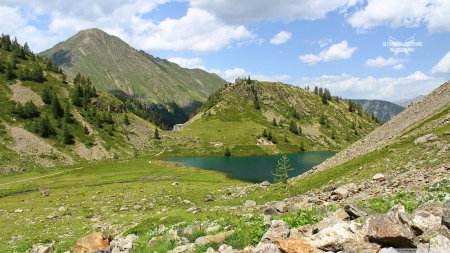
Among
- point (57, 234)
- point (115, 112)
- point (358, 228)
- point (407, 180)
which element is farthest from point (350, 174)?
point (115, 112)

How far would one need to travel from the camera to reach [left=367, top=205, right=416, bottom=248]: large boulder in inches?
344

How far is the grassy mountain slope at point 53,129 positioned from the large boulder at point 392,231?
12823 cm

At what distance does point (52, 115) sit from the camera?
157m

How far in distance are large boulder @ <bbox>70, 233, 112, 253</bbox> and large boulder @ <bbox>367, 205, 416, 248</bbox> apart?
50.4 ft

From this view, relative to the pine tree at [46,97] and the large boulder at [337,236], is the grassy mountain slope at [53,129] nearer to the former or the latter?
the pine tree at [46,97]

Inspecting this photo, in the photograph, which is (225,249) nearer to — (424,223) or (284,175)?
(424,223)

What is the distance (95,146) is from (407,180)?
156 m

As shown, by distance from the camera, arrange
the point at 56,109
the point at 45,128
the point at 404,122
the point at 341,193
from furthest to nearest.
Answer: the point at 56,109 < the point at 45,128 < the point at 404,122 < the point at 341,193

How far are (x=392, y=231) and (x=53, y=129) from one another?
6625 inches

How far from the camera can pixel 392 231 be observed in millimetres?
8914

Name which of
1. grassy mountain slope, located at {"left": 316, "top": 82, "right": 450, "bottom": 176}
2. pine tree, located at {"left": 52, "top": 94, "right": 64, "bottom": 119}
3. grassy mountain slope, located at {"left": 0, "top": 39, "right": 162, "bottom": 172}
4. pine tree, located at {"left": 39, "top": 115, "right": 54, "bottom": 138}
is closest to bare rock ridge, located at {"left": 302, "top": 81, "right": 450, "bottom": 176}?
grassy mountain slope, located at {"left": 316, "top": 82, "right": 450, "bottom": 176}

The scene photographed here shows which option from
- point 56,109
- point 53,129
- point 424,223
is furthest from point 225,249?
point 56,109

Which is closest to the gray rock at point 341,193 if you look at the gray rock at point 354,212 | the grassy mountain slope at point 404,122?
the gray rock at point 354,212

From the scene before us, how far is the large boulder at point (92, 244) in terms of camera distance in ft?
56.3
